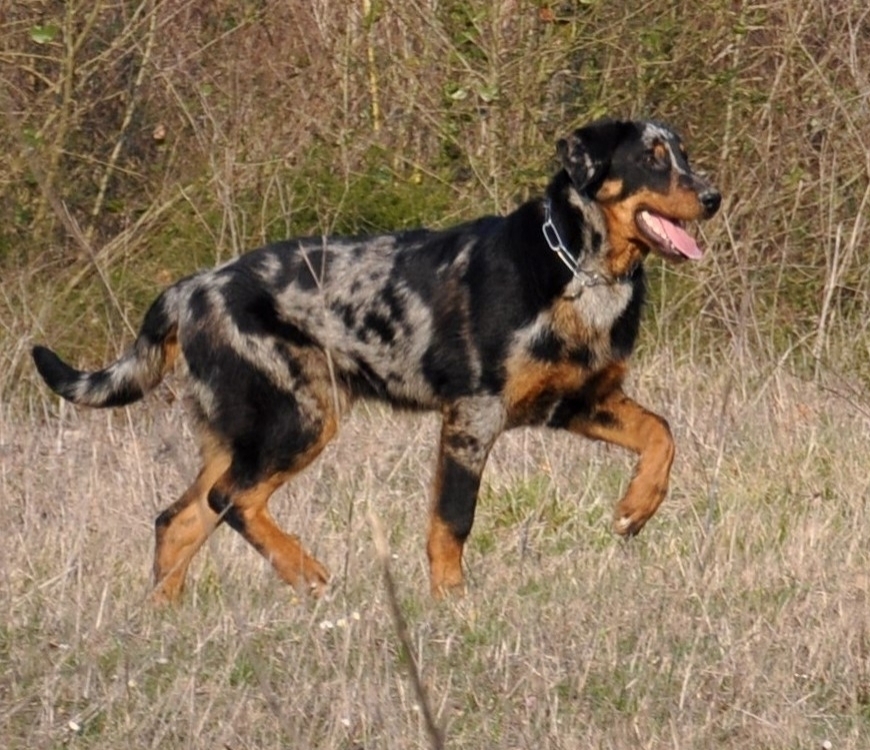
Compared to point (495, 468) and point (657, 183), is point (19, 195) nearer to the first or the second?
point (495, 468)

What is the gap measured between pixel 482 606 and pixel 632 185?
6.12ft

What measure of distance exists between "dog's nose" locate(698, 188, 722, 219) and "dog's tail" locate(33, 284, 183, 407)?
201cm

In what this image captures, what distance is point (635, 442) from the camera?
A: 22.5 feet

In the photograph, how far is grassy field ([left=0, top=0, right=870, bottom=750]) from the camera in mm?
4844

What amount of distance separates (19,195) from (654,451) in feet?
19.1

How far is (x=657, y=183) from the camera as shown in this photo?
22.9 ft

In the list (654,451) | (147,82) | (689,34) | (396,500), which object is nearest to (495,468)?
(396,500)

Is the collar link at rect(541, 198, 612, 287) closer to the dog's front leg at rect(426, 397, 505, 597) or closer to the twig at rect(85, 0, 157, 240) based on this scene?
the dog's front leg at rect(426, 397, 505, 597)

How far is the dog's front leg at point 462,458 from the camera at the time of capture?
21.9 feet

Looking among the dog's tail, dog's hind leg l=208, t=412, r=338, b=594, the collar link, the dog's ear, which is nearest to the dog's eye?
the dog's ear

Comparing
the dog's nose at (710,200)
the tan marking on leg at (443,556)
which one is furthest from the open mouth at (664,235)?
the tan marking on leg at (443,556)

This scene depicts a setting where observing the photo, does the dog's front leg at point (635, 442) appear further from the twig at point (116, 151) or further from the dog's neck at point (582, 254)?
the twig at point (116, 151)

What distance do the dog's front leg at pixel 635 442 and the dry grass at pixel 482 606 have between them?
0.16 meters

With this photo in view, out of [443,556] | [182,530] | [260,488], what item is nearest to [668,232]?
[443,556]
